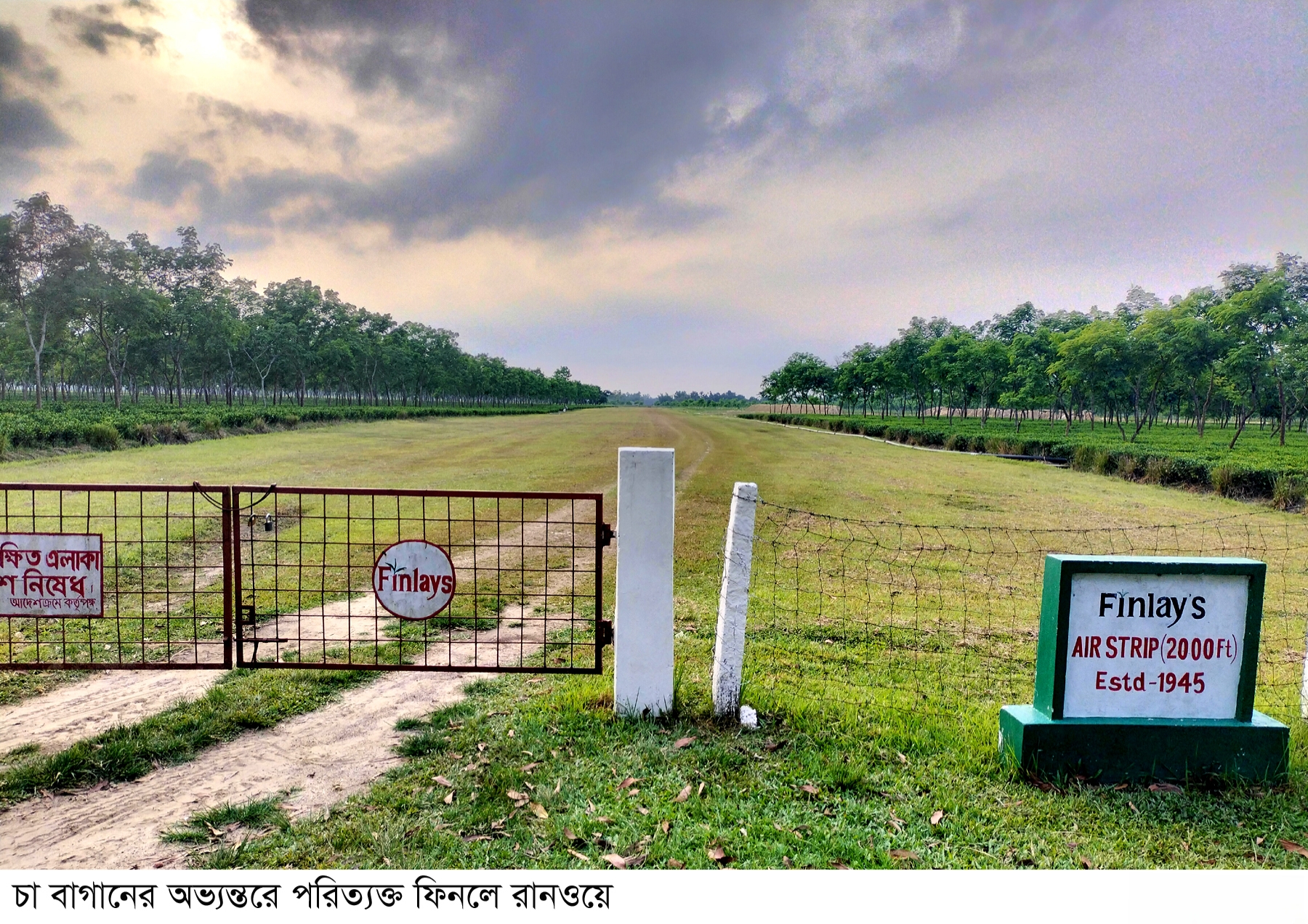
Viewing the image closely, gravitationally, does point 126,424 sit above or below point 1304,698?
above

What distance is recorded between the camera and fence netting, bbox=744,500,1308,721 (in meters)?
4.79

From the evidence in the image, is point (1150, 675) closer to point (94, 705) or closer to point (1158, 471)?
point (94, 705)

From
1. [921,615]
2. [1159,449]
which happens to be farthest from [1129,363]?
[921,615]

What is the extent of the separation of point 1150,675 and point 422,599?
433 centimetres

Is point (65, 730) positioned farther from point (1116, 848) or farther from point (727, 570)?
point (1116, 848)

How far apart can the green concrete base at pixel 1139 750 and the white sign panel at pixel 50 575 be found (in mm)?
5865

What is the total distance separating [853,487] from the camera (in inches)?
709

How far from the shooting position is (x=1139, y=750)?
3342 millimetres

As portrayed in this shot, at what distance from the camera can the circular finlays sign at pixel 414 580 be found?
165 inches

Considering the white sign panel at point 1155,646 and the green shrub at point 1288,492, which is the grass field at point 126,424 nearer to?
the white sign panel at point 1155,646

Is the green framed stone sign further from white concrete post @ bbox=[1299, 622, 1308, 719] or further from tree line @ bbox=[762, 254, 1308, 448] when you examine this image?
tree line @ bbox=[762, 254, 1308, 448]

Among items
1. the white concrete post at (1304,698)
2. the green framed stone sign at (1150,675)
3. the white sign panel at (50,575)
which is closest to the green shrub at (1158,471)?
the white concrete post at (1304,698)

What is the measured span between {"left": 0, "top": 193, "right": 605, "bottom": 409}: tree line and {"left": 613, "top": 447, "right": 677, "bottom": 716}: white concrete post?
39.4m
